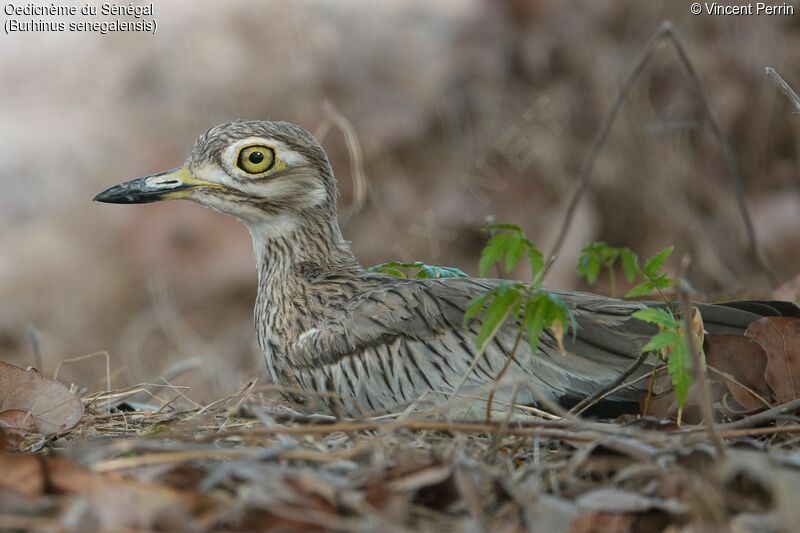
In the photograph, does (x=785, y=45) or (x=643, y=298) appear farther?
(x=785, y=45)

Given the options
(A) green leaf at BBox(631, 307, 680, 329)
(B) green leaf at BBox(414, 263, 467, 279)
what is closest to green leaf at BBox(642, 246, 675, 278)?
(A) green leaf at BBox(631, 307, 680, 329)

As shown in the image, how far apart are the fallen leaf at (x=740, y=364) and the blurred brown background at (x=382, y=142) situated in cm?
312

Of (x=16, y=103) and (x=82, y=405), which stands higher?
(x=16, y=103)

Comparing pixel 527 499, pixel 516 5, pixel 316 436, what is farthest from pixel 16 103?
pixel 527 499

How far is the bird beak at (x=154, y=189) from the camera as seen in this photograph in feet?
10.5

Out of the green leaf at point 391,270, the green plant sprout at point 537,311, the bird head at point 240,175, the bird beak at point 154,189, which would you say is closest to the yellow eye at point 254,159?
the bird head at point 240,175

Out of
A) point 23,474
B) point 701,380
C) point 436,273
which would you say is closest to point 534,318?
point 701,380

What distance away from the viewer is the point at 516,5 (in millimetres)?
7180

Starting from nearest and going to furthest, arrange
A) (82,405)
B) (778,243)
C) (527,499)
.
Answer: (527,499)
(82,405)
(778,243)

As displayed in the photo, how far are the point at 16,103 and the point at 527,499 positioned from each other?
705 centimetres

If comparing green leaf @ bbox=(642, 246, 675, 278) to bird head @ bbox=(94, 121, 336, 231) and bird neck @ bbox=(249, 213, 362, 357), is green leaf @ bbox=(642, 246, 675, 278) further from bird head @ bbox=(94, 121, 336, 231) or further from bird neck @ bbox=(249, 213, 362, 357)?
bird head @ bbox=(94, 121, 336, 231)

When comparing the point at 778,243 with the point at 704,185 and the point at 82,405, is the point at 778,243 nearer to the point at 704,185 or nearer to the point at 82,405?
the point at 704,185

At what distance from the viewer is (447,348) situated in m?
2.81

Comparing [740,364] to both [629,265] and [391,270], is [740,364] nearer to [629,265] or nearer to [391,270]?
[629,265]
